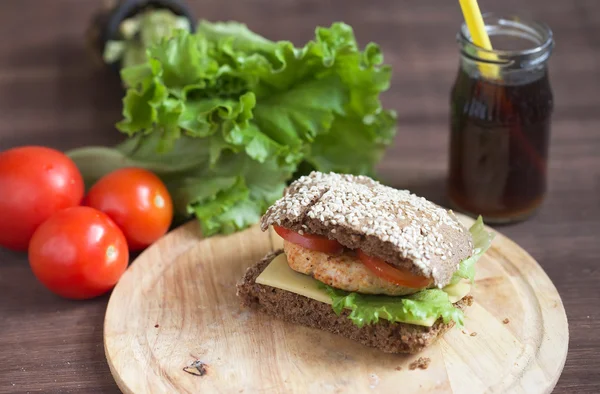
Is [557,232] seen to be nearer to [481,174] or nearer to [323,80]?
[481,174]

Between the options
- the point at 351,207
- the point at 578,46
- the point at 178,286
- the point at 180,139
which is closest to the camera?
the point at 351,207

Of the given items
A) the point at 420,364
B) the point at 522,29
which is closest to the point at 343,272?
the point at 420,364

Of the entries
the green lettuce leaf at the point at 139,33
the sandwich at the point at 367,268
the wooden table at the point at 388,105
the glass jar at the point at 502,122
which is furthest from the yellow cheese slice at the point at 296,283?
the green lettuce leaf at the point at 139,33

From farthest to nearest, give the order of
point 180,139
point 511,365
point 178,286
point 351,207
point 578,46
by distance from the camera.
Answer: point 578,46 → point 180,139 → point 178,286 → point 351,207 → point 511,365

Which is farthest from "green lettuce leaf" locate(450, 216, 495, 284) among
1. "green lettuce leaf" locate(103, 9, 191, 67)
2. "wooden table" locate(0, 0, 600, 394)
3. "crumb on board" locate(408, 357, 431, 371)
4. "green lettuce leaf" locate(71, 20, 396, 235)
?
"green lettuce leaf" locate(103, 9, 191, 67)

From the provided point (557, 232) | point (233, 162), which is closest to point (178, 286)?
point (233, 162)

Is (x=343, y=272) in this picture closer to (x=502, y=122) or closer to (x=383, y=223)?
(x=383, y=223)
